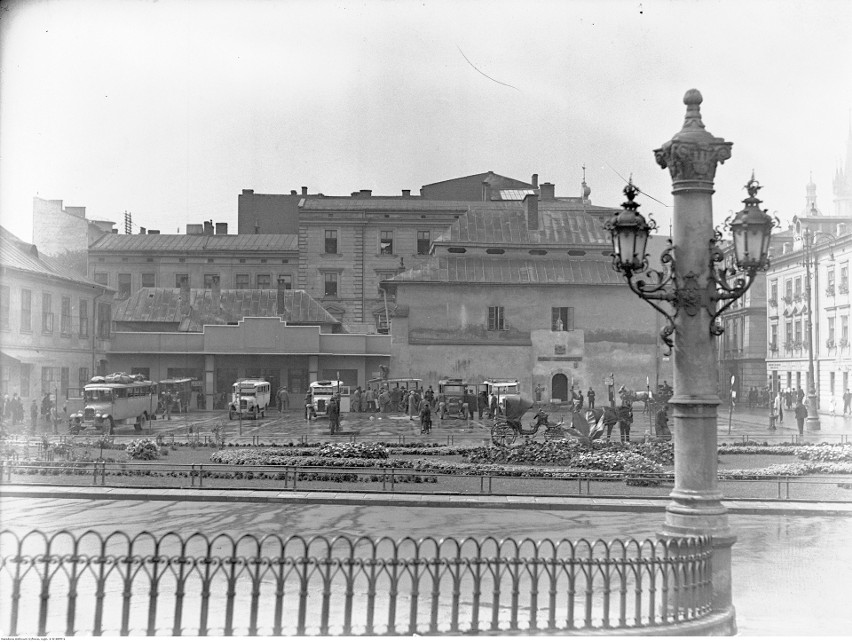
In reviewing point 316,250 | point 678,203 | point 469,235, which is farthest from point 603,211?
point 678,203

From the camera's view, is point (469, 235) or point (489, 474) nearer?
point (489, 474)

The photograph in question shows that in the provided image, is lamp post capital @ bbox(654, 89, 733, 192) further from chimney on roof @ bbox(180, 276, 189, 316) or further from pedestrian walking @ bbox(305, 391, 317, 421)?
chimney on roof @ bbox(180, 276, 189, 316)

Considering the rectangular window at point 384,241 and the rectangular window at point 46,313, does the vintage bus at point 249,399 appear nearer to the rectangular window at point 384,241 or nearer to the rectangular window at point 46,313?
the rectangular window at point 46,313

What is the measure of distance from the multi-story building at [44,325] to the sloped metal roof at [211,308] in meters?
5.55

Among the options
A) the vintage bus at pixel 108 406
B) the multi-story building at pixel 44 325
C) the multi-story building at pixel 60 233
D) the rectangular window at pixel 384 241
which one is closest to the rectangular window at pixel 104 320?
the multi-story building at pixel 44 325

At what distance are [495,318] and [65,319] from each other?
20.8m

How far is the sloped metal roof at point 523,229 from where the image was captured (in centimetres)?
4484

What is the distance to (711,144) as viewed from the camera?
7.93m

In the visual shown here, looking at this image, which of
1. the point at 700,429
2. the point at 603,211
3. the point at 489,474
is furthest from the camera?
the point at 603,211

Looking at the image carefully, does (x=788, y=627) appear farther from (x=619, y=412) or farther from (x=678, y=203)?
(x=619, y=412)

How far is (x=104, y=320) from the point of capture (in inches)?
1570

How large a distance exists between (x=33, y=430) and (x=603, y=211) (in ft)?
137

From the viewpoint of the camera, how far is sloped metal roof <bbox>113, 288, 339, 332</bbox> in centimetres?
4481

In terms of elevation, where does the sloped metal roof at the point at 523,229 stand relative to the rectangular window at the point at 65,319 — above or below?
above
